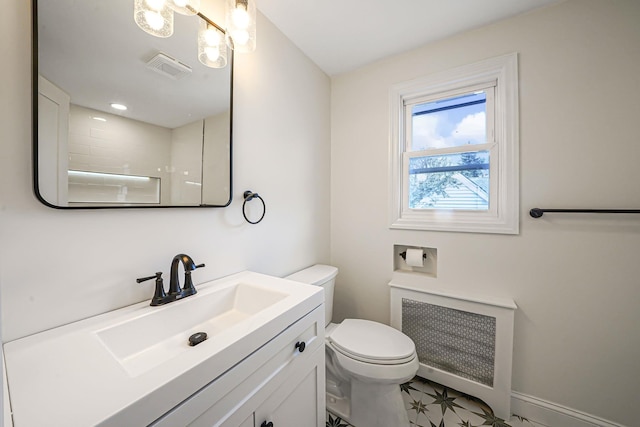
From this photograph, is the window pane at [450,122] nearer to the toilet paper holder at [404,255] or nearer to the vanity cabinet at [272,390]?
the toilet paper holder at [404,255]

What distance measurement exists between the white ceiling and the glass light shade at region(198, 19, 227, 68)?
43 cm

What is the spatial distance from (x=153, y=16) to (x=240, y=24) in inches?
11.9

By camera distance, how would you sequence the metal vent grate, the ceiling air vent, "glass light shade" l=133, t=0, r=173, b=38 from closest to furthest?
"glass light shade" l=133, t=0, r=173, b=38, the ceiling air vent, the metal vent grate

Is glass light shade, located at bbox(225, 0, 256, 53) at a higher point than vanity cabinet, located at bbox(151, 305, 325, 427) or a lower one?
higher

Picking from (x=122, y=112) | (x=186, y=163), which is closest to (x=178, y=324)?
(x=186, y=163)

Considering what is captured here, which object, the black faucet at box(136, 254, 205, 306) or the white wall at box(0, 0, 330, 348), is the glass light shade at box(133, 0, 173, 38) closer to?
the white wall at box(0, 0, 330, 348)

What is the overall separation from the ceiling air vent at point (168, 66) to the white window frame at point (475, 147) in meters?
1.31

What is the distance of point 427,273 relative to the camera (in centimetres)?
166

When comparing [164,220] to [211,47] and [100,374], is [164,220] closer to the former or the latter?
[100,374]

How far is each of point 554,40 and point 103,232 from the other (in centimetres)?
227

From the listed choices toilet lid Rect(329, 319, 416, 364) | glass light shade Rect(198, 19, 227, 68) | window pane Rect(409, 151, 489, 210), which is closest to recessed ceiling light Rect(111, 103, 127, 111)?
glass light shade Rect(198, 19, 227, 68)

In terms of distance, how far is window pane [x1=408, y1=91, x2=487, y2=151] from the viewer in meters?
1.54

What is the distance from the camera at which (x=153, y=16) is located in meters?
0.82

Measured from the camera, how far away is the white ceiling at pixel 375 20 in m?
1.27
